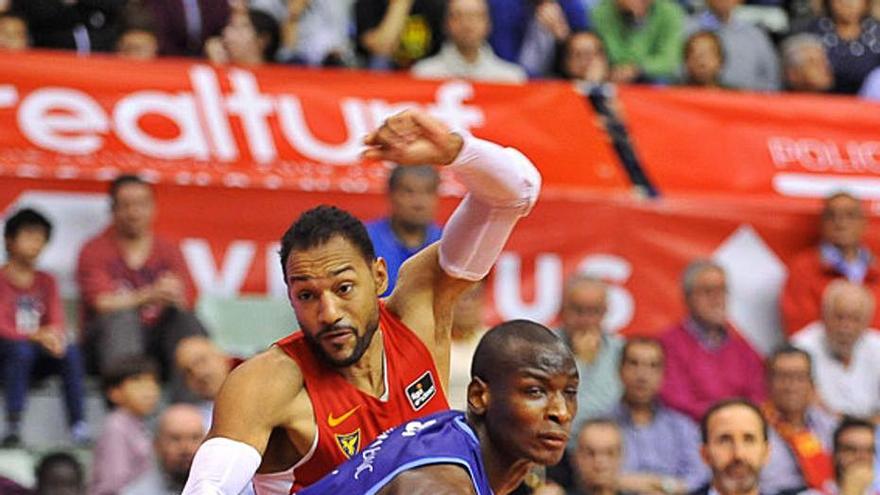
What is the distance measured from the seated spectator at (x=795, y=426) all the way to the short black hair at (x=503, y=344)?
5.40m

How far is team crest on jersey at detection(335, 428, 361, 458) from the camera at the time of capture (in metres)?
5.28

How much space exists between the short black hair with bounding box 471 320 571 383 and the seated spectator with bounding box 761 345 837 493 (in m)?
5.40

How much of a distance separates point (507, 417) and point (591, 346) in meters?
5.79

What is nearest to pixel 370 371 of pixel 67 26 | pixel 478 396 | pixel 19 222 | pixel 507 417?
pixel 478 396

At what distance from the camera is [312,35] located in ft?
38.9

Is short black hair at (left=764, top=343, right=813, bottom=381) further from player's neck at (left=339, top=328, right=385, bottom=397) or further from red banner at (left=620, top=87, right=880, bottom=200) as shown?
player's neck at (left=339, top=328, right=385, bottom=397)

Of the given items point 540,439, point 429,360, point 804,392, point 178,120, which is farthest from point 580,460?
point 540,439

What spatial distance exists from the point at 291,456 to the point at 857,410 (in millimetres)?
6443

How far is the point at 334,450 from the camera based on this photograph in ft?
17.3

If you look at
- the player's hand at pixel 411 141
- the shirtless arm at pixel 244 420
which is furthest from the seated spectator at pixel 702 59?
the shirtless arm at pixel 244 420

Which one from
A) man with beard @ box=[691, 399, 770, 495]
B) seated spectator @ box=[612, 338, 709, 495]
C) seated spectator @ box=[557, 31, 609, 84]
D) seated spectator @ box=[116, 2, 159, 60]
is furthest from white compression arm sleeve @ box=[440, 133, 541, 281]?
seated spectator @ box=[557, 31, 609, 84]

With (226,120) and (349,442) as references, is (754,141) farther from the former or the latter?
(349,442)

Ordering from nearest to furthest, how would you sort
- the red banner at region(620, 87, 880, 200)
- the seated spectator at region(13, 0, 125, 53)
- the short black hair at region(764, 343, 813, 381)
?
the short black hair at region(764, 343, 813, 381)
the seated spectator at region(13, 0, 125, 53)
the red banner at region(620, 87, 880, 200)

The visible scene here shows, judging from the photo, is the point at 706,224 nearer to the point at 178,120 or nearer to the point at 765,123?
the point at 765,123
